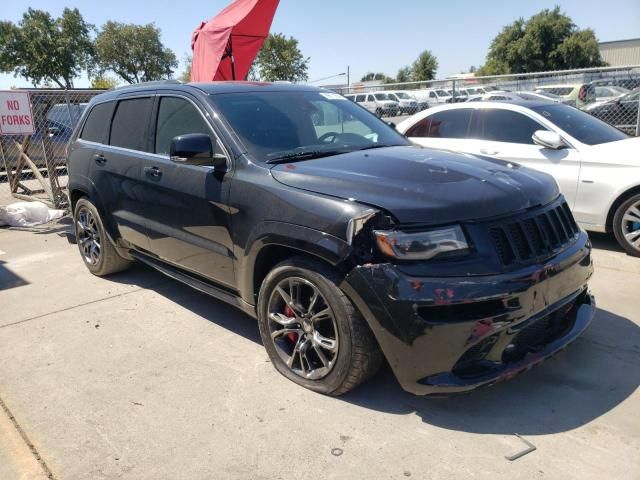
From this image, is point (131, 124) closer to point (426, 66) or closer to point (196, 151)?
point (196, 151)

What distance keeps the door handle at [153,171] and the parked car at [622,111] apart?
9.90 m

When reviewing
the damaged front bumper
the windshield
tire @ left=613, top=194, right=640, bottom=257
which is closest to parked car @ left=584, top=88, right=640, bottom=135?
tire @ left=613, top=194, right=640, bottom=257

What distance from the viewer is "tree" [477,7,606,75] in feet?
172

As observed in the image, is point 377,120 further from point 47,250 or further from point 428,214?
point 47,250

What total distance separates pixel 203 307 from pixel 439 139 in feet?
13.1

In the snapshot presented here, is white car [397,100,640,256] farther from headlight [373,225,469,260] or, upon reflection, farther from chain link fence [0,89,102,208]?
chain link fence [0,89,102,208]

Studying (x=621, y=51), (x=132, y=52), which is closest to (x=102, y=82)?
(x=132, y=52)

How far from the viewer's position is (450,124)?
694 cm

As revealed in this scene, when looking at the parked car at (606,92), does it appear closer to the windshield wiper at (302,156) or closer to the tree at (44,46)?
the windshield wiper at (302,156)

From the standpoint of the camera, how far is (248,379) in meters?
3.34

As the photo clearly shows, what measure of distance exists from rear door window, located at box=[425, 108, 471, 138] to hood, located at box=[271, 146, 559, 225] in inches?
135

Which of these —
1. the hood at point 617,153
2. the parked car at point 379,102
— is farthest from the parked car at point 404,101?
the hood at point 617,153

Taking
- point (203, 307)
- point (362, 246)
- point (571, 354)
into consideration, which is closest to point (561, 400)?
point (571, 354)

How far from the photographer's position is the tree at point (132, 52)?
49.7 meters
